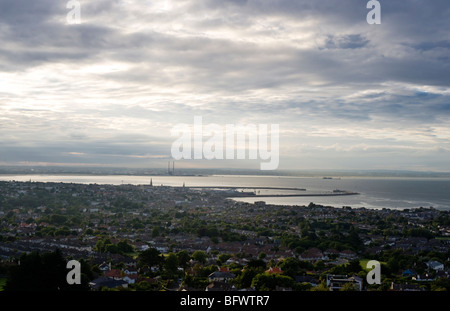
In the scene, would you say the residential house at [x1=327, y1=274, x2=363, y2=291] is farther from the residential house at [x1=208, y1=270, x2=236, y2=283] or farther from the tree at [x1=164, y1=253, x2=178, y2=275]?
the tree at [x1=164, y1=253, x2=178, y2=275]

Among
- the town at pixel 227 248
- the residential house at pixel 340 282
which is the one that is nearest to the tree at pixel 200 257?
the town at pixel 227 248

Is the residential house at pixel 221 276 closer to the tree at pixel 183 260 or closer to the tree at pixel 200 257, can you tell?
the tree at pixel 183 260

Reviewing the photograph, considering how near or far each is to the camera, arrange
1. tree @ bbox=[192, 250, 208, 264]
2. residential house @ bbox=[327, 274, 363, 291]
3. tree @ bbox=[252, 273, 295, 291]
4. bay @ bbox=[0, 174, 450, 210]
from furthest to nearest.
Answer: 1. bay @ bbox=[0, 174, 450, 210]
2. tree @ bbox=[192, 250, 208, 264]
3. residential house @ bbox=[327, 274, 363, 291]
4. tree @ bbox=[252, 273, 295, 291]

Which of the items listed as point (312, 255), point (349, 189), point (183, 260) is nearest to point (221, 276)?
point (183, 260)

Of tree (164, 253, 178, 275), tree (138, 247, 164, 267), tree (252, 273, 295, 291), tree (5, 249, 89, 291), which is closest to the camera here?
tree (5, 249, 89, 291)

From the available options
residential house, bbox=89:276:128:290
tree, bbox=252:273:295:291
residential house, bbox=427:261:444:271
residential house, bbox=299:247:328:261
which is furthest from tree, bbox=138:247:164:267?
residential house, bbox=427:261:444:271

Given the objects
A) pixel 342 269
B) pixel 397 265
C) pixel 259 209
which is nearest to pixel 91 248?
pixel 342 269

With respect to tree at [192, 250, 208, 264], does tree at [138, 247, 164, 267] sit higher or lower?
higher
